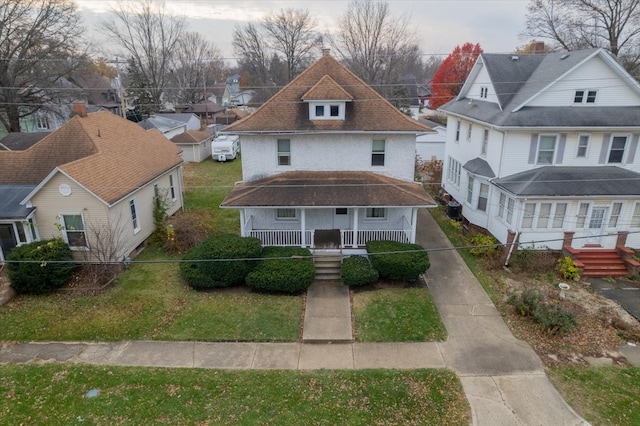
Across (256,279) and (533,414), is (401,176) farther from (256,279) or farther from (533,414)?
(533,414)

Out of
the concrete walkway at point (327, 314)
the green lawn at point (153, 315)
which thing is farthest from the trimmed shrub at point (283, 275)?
the concrete walkway at point (327, 314)

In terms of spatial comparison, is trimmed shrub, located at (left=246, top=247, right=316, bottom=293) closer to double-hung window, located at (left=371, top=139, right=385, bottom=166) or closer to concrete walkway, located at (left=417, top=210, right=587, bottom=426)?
concrete walkway, located at (left=417, top=210, right=587, bottom=426)

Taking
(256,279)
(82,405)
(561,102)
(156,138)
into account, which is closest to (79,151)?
(156,138)

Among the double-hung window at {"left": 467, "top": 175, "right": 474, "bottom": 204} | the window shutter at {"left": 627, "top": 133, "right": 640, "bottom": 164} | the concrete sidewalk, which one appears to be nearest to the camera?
the concrete sidewalk

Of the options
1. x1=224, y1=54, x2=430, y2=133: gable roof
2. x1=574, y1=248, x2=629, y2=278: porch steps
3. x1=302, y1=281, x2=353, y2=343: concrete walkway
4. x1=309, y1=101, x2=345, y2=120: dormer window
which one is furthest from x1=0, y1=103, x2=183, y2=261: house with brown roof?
x1=574, y1=248, x2=629, y2=278: porch steps

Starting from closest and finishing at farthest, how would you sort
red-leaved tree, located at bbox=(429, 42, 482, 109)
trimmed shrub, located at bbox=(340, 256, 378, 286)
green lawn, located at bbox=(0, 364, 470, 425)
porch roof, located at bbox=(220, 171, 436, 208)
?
green lawn, located at bbox=(0, 364, 470, 425)
trimmed shrub, located at bbox=(340, 256, 378, 286)
porch roof, located at bbox=(220, 171, 436, 208)
red-leaved tree, located at bbox=(429, 42, 482, 109)

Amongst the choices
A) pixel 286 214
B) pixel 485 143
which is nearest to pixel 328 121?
pixel 286 214

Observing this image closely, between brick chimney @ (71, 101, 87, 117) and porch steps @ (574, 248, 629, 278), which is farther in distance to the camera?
brick chimney @ (71, 101, 87, 117)
